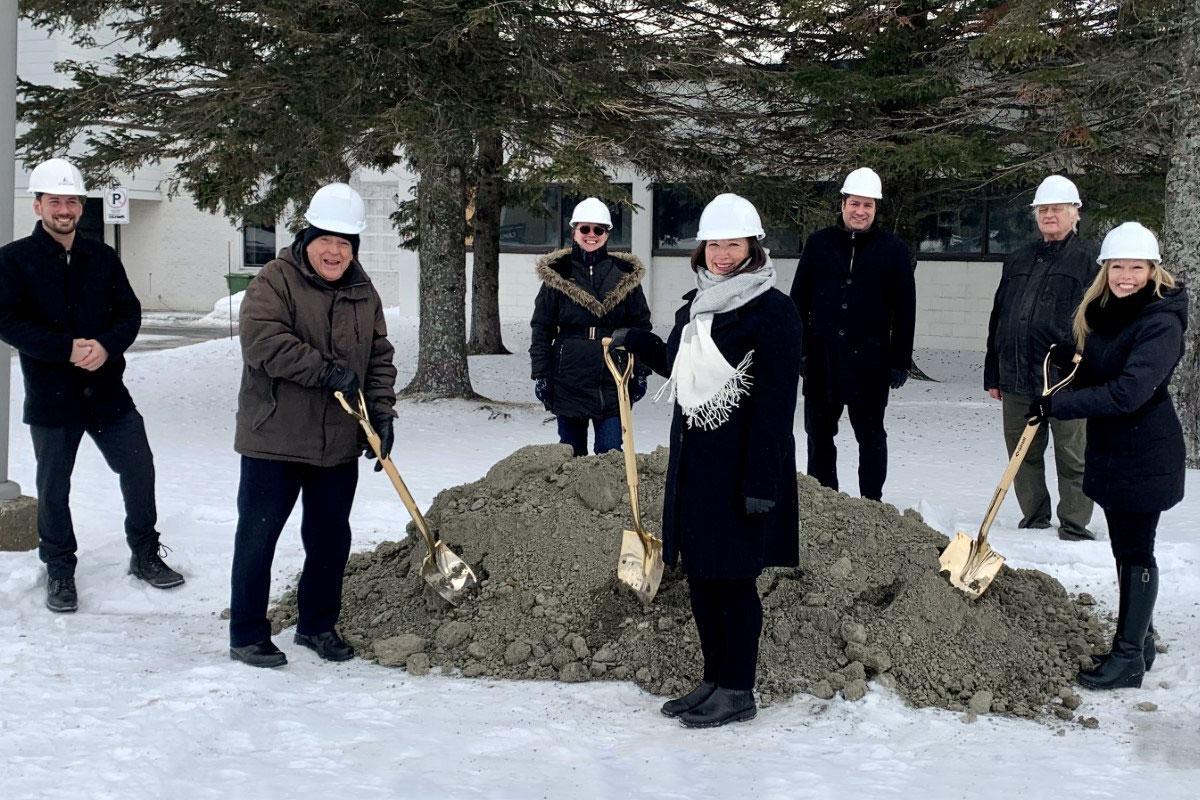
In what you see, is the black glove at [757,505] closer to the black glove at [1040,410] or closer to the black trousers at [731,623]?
the black trousers at [731,623]

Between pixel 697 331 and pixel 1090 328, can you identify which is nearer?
pixel 697 331

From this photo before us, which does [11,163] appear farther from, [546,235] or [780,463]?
[546,235]

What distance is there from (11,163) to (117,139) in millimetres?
5592

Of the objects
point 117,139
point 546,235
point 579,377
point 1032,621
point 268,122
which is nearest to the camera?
point 1032,621

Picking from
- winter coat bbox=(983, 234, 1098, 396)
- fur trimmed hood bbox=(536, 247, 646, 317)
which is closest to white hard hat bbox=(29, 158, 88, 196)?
fur trimmed hood bbox=(536, 247, 646, 317)

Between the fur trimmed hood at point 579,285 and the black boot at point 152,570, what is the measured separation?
7.80ft

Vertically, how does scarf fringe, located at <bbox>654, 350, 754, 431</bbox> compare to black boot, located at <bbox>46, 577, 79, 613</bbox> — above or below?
above

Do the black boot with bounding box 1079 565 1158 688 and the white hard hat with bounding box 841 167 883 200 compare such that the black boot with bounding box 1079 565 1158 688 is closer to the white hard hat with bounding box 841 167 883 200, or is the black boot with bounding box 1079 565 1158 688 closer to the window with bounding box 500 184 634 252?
the white hard hat with bounding box 841 167 883 200

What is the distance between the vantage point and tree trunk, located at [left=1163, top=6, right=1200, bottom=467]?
9.05 metres

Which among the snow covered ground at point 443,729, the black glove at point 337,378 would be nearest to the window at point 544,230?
the snow covered ground at point 443,729

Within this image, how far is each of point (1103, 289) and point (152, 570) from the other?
446cm

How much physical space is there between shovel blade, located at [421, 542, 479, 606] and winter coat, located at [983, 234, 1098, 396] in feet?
10.5

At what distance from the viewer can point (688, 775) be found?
12.6 feet

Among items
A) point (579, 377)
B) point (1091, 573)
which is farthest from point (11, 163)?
point (1091, 573)
